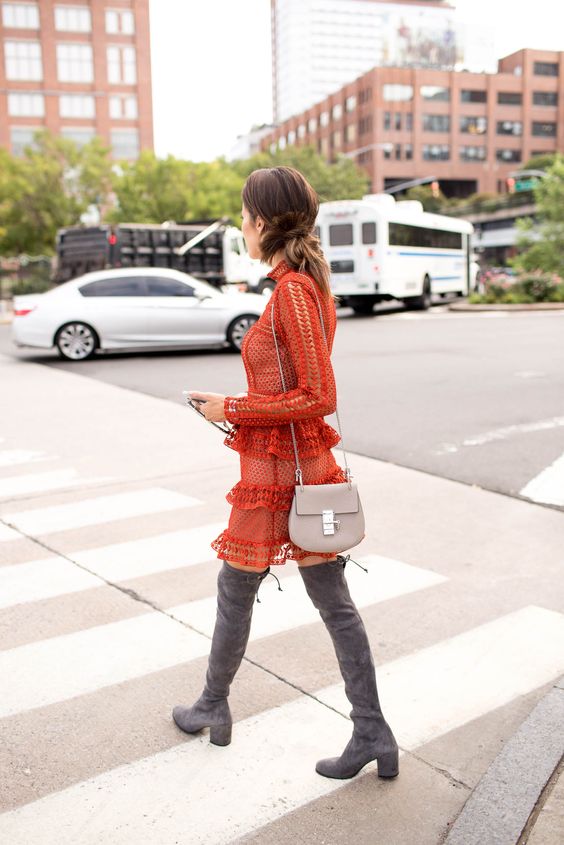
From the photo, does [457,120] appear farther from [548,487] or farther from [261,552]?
[261,552]

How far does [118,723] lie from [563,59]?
355 feet

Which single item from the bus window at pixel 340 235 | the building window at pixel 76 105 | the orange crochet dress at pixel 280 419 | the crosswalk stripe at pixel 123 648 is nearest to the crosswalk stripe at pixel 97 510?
the crosswalk stripe at pixel 123 648

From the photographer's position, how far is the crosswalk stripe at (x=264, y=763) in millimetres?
2492

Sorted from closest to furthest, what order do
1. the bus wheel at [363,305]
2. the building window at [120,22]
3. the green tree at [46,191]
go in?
the bus wheel at [363,305]
the green tree at [46,191]
the building window at [120,22]

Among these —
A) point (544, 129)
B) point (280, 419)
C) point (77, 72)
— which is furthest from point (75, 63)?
point (280, 419)

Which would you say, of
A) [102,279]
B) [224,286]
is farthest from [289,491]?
[224,286]

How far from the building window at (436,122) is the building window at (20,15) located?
41154 mm

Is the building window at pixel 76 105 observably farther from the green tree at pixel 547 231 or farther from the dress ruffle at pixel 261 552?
the dress ruffle at pixel 261 552

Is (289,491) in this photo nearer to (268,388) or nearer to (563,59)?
(268,388)

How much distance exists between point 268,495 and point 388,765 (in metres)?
0.94

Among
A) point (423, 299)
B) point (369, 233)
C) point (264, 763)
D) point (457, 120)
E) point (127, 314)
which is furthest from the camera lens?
point (457, 120)

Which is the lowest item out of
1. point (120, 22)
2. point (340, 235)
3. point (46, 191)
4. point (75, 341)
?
point (75, 341)

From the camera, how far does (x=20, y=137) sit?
81500mm

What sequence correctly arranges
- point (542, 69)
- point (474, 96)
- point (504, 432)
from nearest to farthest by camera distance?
point (504, 432) < point (474, 96) < point (542, 69)
